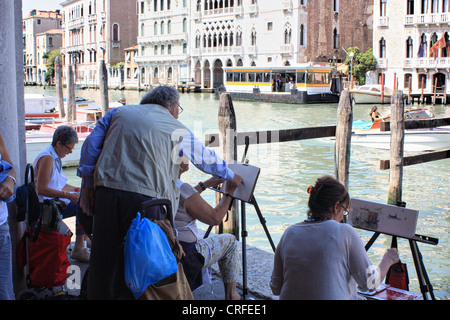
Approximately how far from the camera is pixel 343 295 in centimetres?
207

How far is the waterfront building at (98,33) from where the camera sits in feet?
199

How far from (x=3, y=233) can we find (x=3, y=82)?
2.60ft

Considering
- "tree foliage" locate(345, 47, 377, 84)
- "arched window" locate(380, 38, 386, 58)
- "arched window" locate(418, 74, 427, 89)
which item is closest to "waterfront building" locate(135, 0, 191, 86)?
"tree foliage" locate(345, 47, 377, 84)

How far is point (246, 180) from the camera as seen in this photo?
2.86 m

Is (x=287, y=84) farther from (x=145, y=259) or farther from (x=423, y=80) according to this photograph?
(x=145, y=259)

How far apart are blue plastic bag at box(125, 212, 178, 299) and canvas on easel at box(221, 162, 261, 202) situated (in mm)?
781

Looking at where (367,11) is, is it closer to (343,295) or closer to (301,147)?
(301,147)

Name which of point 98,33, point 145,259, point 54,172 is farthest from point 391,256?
point 98,33

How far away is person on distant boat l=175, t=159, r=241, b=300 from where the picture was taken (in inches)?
101

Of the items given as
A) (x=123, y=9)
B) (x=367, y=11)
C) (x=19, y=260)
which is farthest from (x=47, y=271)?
(x=123, y=9)

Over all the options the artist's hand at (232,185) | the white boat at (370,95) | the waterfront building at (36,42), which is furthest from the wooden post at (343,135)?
the waterfront building at (36,42)

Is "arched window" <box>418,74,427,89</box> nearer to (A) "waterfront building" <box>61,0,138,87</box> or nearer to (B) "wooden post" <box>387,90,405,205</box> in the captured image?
(B) "wooden post" <box>387,90,405,205</box>

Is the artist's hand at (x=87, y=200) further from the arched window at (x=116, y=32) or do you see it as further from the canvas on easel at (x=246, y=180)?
the arched window at (x=116, y=32)

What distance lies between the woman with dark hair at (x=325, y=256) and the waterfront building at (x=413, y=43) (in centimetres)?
2953
